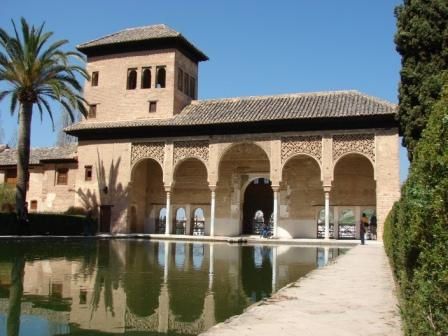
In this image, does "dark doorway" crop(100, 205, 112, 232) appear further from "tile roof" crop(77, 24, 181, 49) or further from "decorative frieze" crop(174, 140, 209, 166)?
"tile roof" crop(77, 24, 181, 49)

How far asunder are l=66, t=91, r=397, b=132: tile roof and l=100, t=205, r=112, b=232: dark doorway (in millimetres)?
4243

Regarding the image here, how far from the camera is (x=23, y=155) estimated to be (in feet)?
66.0

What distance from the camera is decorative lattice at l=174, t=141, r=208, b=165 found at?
78.9 feet

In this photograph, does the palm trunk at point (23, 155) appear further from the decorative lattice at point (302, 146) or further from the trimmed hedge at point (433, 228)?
the trimmed hedge at point (433, 228)

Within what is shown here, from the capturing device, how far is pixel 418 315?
2.78 meters

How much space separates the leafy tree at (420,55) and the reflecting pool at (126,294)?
5.19m

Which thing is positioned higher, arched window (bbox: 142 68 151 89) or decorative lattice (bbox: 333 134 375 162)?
arched window (bbox: 142 68 151 89)

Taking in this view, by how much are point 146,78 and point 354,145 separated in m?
11.9

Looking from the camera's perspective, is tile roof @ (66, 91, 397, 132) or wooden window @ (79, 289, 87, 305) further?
tile roof @ (66, 91, 397, 132)

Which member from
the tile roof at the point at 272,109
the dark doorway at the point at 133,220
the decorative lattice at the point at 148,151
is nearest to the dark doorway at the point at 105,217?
the dark doorway at the point at 133,220

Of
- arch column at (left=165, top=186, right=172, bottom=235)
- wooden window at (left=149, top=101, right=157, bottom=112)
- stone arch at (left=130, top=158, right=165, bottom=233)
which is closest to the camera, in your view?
arch column at (left=165, top=186, right=172, bottom=235)

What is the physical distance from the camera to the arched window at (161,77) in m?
26.3

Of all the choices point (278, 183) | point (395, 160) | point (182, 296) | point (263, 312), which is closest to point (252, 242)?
point (278, 183)

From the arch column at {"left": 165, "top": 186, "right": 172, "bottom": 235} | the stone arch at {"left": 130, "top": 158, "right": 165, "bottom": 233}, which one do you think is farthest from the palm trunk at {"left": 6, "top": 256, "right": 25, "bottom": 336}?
the stone arch at {"left": 130, "top": 158, "right": 165, "bottom": 233}
